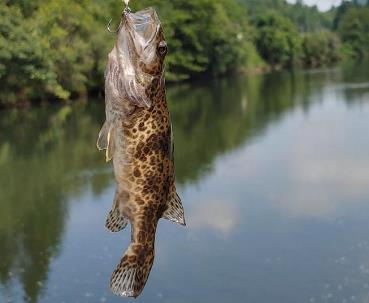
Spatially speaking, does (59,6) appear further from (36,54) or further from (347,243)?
(347,243)

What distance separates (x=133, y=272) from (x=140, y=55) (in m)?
1.05

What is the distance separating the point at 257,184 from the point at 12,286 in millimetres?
7928

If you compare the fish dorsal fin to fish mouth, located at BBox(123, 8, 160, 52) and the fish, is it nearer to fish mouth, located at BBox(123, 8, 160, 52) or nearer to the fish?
the fish

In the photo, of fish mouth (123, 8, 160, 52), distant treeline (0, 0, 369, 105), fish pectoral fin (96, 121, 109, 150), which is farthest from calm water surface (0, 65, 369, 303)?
distant treeline (0, 0, 369, 105)

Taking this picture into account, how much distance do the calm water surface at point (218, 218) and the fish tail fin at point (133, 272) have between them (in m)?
7.10

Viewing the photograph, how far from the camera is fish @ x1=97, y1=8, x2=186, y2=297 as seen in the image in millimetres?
3031

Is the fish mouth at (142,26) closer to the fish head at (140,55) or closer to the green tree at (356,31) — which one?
the fish head at (140,55)

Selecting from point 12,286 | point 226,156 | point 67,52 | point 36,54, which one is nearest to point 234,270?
point 12,286

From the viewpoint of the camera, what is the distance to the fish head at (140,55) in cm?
290

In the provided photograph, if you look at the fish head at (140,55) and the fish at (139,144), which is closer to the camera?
the fish head at (140,55)

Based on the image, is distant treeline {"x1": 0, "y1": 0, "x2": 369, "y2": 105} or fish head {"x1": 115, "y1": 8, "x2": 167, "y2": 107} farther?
distant treeline {"x1": 0, "y1": 0, "x2": 369, "y2": 105}

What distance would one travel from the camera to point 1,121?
32625 millimetres

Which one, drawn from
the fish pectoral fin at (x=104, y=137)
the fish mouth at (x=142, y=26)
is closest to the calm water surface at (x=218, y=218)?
the fish pectoral fin at (x=104, y=137)

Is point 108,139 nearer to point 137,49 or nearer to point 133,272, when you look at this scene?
point 137,49
